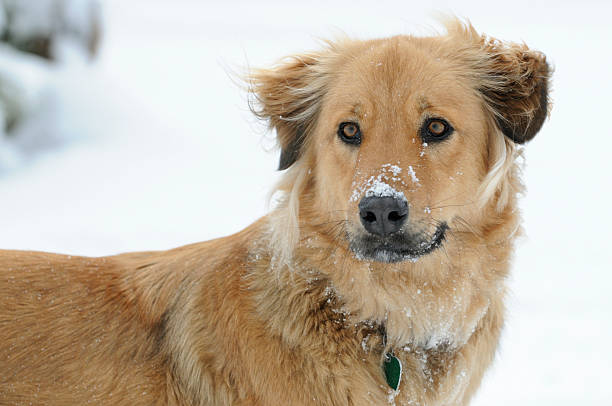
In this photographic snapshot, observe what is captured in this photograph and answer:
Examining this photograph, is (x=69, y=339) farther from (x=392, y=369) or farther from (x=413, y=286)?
(x=413, y=286)

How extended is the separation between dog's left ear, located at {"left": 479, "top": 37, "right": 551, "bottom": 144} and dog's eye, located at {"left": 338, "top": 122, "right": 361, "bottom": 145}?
0.63m

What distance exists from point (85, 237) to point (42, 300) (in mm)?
5167

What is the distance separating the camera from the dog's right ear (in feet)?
10.7

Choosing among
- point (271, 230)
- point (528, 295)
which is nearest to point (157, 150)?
point (528, 295)

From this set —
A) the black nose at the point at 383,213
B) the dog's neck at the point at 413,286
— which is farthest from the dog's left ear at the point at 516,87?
the black nose at the point at 383,213

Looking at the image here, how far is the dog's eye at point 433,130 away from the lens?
2820mm

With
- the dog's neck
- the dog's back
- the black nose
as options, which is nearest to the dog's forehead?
the black nose

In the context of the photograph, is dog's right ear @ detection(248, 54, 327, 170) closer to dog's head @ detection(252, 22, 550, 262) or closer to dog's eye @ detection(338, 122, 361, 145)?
dog's head @ detection(252, 22, 550, 262)

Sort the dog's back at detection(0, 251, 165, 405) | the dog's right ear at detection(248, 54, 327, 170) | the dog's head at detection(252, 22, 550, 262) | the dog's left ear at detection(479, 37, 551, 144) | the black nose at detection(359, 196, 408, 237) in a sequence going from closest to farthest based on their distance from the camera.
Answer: the black nose at detection(359, 196, 408, 237) → the dog's head at detection(252, 22, 550, 262) → the dog's back at detection(0, 251, 165, 405) → the dog's left ear at detection(479, 37, 551, 144) → the dog's right ear at detection(248, 54, 327, 170)

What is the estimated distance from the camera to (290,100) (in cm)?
330

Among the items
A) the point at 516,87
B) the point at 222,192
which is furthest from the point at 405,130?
the point at 222,192

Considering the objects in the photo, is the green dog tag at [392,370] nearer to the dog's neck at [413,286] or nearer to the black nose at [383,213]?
the dog's neck at [413,286]

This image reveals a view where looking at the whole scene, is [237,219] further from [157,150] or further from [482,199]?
[482,199]

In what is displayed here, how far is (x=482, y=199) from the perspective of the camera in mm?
2947
